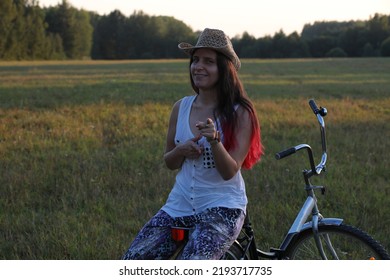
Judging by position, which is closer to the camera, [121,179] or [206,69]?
[206,69]

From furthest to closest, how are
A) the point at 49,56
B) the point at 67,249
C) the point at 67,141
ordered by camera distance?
the point at 49,56
the point at 67,141
the point at 67,249

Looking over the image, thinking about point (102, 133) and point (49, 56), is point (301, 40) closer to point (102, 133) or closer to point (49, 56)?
point (49, 56)

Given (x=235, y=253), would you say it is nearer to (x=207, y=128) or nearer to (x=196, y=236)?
(x=196, y=236)

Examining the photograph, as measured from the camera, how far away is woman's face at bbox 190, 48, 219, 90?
9.12 feet

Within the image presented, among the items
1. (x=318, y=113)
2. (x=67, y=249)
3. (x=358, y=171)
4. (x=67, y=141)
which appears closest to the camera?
(x=318, y=113)

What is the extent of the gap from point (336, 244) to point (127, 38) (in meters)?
98.9

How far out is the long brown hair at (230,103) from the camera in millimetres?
2738

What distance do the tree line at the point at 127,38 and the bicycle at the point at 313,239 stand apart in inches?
2838

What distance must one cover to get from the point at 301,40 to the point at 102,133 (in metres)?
88.6

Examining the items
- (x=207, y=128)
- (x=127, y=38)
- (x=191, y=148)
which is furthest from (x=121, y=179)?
(x=127, y=38)

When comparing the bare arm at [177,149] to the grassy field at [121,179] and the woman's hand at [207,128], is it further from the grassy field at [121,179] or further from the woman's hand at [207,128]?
the grassy field at [121,179]

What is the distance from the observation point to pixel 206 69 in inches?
109

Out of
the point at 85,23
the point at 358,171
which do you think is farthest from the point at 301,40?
the point at 358,171

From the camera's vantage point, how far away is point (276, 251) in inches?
114
